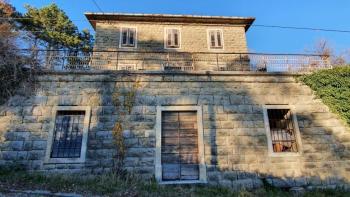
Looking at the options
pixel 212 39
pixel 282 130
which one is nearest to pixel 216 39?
pixel 212 39

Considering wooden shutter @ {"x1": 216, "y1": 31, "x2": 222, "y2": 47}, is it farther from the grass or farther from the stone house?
the grass

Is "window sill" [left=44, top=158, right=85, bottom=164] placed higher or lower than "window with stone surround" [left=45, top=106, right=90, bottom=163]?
lower

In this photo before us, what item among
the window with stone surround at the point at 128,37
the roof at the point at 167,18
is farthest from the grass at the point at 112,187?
the roof at the point at 167,18

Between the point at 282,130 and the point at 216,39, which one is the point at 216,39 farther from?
the point at 282,130

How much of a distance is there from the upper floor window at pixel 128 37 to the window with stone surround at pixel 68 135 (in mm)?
7641

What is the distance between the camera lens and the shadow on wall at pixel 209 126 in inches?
338

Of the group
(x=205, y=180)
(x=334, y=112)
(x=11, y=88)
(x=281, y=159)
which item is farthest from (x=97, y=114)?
(x=334, y=112)

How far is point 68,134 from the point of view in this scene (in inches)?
349

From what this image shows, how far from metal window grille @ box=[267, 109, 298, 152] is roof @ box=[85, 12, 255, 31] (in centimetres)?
885

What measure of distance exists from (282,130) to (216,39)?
8.60 meters

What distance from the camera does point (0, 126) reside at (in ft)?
28.5

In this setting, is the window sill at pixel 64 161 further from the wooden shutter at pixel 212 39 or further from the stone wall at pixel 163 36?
the wooden shutter at pixel 212 39

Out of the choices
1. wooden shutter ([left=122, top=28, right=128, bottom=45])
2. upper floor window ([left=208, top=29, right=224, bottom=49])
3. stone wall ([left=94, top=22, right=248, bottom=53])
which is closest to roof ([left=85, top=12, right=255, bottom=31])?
stone wall ([left=94, top=22, right=248, bottom=53])

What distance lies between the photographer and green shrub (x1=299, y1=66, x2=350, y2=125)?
31.4ft
